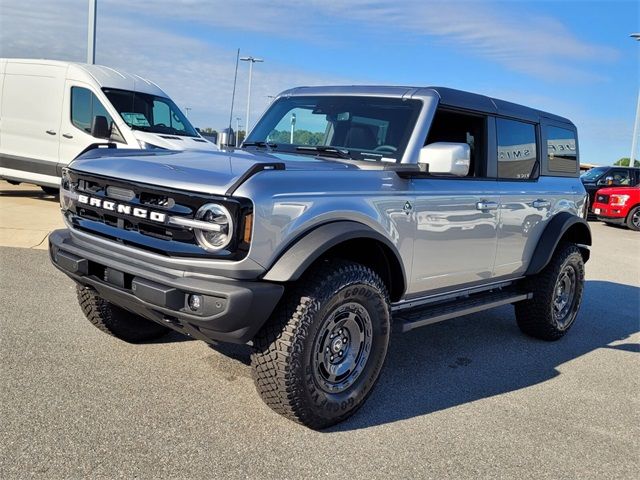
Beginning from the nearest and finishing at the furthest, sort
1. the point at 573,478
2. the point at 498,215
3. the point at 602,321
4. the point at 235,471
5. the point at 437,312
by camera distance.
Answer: the point at 235,471
the point at 573,478
the point at 437,312
the point at 498,215
the point at 602,321

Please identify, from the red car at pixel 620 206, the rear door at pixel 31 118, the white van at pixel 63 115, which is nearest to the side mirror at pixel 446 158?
the white van at pixel 63 115

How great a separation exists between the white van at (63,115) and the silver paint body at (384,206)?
22.5 feet

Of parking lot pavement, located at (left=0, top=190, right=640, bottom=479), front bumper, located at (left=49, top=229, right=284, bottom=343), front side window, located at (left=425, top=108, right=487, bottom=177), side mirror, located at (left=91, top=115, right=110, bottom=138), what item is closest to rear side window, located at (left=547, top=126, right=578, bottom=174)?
front side window, located at (left=425, top=108, right=487, bottom=177)

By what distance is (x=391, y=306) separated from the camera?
3941mm

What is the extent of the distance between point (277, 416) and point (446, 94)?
8.31ft

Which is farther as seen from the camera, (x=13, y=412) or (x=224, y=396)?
(x=224, y=396)

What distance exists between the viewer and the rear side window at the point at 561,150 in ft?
18.8

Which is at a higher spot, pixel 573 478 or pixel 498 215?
pixel 498 215

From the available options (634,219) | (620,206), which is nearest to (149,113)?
(620,206)

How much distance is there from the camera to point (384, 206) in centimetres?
365

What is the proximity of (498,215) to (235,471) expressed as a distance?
2.91 m

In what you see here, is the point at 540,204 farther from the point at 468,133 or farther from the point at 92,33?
the point at 92,33

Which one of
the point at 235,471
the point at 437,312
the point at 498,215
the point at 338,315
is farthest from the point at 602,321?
the point at 235,471

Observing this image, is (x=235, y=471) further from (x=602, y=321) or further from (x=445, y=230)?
(x=602, y=321)
